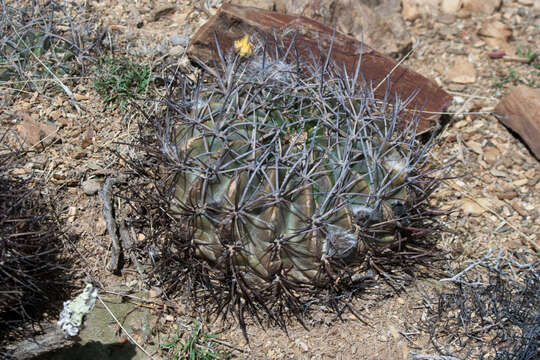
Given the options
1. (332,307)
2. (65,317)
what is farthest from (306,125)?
(65,317)

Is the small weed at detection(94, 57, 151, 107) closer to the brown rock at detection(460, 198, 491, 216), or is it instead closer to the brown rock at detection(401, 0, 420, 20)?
the brown rock at detection(460, 198, 491, 216)

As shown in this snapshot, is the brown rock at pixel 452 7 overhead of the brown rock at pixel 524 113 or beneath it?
overhead

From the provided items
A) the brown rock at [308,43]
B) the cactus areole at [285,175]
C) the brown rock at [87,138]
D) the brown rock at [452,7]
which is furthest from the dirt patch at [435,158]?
the cactus areole at [285,175]

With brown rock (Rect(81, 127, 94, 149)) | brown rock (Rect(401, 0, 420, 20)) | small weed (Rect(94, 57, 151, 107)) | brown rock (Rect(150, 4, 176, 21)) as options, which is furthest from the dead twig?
brown rock (Rect(401, 0, 420, 20))

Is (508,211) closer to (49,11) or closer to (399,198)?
(399,198)

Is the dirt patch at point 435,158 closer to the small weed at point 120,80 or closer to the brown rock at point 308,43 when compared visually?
the small weed at point 120,80

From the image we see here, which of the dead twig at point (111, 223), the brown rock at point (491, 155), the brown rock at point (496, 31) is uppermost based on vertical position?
the brown rock at point (496, 31)
